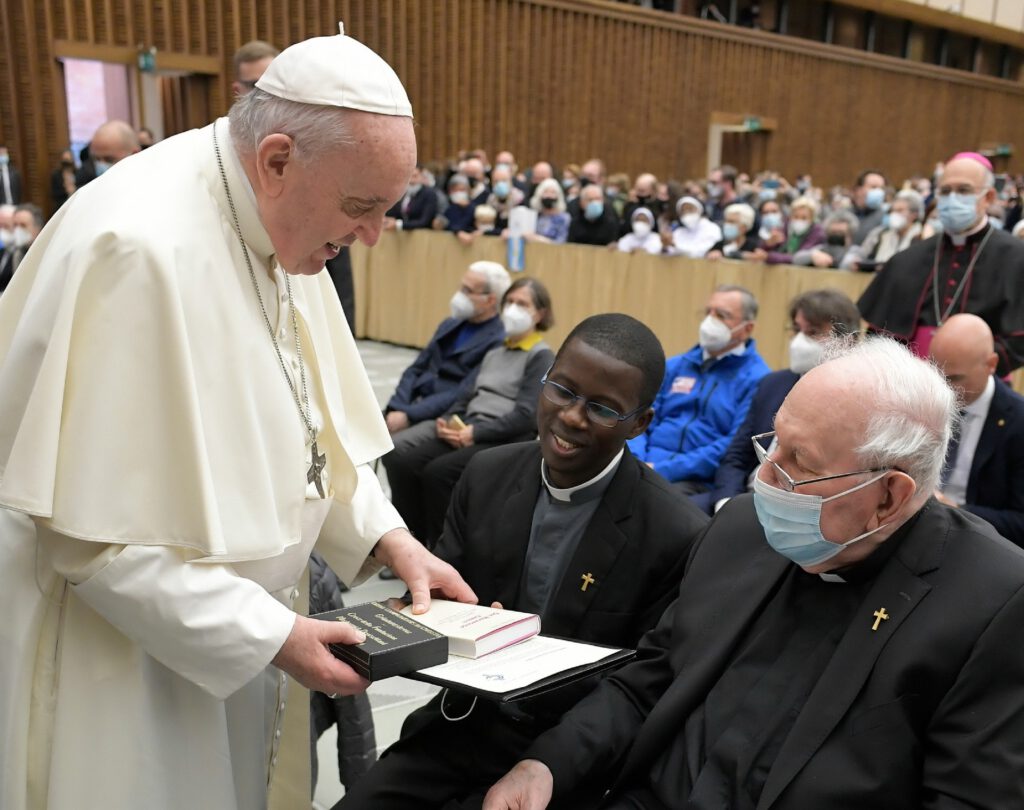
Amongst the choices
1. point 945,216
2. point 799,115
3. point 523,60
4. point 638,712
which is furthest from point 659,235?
point 799,115

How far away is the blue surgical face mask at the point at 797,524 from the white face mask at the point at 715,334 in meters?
2.92

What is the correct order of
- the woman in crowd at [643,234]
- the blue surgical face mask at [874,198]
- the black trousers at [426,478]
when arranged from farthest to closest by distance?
the blue surgical face mask at [874,198] < the woman in crowd at [643,234] < the black trousers at [426,478]

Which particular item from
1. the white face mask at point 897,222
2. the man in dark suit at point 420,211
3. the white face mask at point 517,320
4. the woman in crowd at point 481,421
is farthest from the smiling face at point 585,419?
the man in dark suit at point 420,211

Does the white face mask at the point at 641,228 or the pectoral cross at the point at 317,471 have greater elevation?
the pectoral cross at the point at 317,471

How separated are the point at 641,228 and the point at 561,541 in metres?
7.96

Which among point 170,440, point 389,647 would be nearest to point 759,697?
point 389,647

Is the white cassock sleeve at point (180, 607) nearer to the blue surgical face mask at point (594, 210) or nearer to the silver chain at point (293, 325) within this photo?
the silver chain at point (293, 325)

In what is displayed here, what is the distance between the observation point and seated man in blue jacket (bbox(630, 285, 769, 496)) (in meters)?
4.46

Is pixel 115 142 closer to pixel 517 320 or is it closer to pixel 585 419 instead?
pixel 517 320

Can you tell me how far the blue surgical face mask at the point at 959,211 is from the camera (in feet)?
16.1

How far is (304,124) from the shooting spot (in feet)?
5.25

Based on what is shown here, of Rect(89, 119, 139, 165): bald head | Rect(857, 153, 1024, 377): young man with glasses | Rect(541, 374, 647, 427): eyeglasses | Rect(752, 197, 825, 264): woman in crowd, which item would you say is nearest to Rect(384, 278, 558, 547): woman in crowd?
Rect(857, 153, 1024, 377): young man with glasses

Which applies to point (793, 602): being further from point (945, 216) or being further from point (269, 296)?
point (945, 216)

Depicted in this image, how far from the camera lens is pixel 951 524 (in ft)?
5.63
